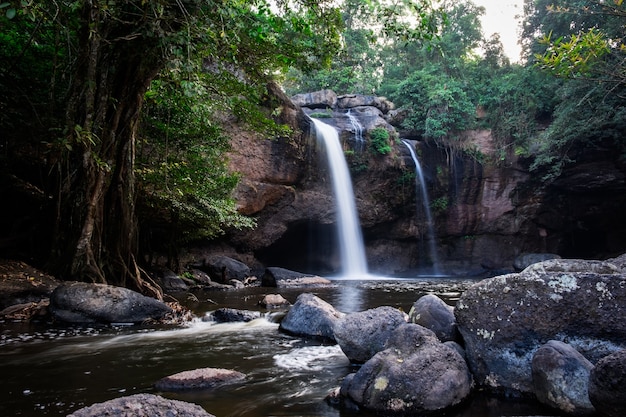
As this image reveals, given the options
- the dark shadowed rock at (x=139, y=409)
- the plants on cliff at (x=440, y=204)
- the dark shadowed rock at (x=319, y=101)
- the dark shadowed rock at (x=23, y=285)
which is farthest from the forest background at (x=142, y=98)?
the dark shadowed rock at (x=319, y=101)

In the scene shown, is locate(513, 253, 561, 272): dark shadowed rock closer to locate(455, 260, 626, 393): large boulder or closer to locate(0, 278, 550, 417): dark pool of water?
locate(0, 278, 550, 417): dark pool of water

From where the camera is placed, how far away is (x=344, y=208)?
20516 millimetres

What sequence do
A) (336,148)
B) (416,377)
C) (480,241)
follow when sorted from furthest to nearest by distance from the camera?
1. (480,241)
2. (336,148)
3. (416,377)

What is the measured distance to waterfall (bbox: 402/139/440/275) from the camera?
71.2ft

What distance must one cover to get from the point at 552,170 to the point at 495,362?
1781 cm

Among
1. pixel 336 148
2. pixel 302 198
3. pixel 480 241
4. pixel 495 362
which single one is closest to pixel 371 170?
pixel 336 148

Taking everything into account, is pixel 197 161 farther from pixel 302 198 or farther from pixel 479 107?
pixel 479 107

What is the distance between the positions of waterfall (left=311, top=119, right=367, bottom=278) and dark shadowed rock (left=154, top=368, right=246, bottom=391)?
53.9 feet

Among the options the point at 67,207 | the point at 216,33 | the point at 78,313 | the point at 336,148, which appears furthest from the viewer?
the point at 336,148

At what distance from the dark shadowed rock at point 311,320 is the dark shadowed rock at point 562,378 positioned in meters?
2.88

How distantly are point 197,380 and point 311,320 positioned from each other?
2.53 m

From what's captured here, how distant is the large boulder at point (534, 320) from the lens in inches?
139

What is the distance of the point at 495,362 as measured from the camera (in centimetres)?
378

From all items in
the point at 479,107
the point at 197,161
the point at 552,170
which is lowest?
the point at 197,161
